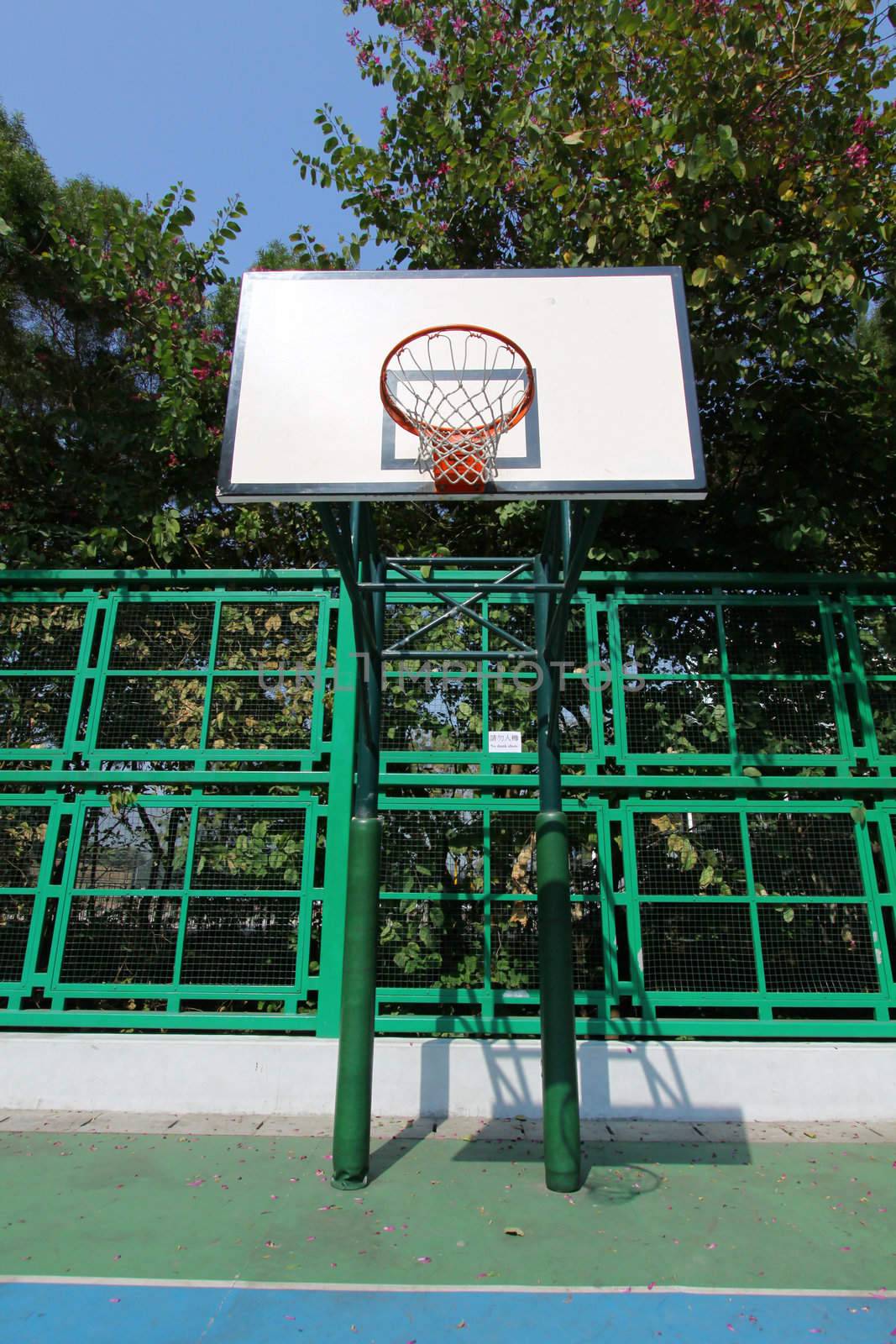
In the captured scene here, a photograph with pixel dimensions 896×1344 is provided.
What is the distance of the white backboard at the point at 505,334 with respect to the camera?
10.6 feet

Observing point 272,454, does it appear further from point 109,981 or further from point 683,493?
point 109,981

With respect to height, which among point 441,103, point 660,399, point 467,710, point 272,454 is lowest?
point 467,710

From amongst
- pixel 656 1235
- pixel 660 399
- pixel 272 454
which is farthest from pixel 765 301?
pixel 656 1235

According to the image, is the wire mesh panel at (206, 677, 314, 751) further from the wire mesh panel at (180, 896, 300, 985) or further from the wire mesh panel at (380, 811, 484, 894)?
the wire mesh panel at (180, 896, 300, 985)

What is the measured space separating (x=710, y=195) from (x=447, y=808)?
13.6 ft

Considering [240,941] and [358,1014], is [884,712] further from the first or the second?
[240,941]

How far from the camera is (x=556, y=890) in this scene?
3.63 m

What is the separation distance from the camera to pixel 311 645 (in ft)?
16.6

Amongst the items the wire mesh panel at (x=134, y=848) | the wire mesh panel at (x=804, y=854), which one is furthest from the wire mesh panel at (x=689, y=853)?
the wire mesh panel at (x=134, y=848)

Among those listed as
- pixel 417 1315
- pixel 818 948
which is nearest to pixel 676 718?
pixel 818 948

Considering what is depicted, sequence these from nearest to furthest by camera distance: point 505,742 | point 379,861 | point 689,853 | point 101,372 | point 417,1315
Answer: point 417,1315
point 379,861
point 689,853
point 505,742
point 101,372

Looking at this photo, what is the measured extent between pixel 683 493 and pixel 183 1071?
386 centimetres

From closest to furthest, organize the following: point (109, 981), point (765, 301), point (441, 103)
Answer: point (109, 981) → point (765, 301) → point (441, 103)

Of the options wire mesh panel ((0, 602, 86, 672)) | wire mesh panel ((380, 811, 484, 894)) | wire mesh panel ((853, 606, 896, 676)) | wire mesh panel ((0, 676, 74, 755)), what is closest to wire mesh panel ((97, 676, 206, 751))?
wire mesh panel ((0, 676, 74, 755))
